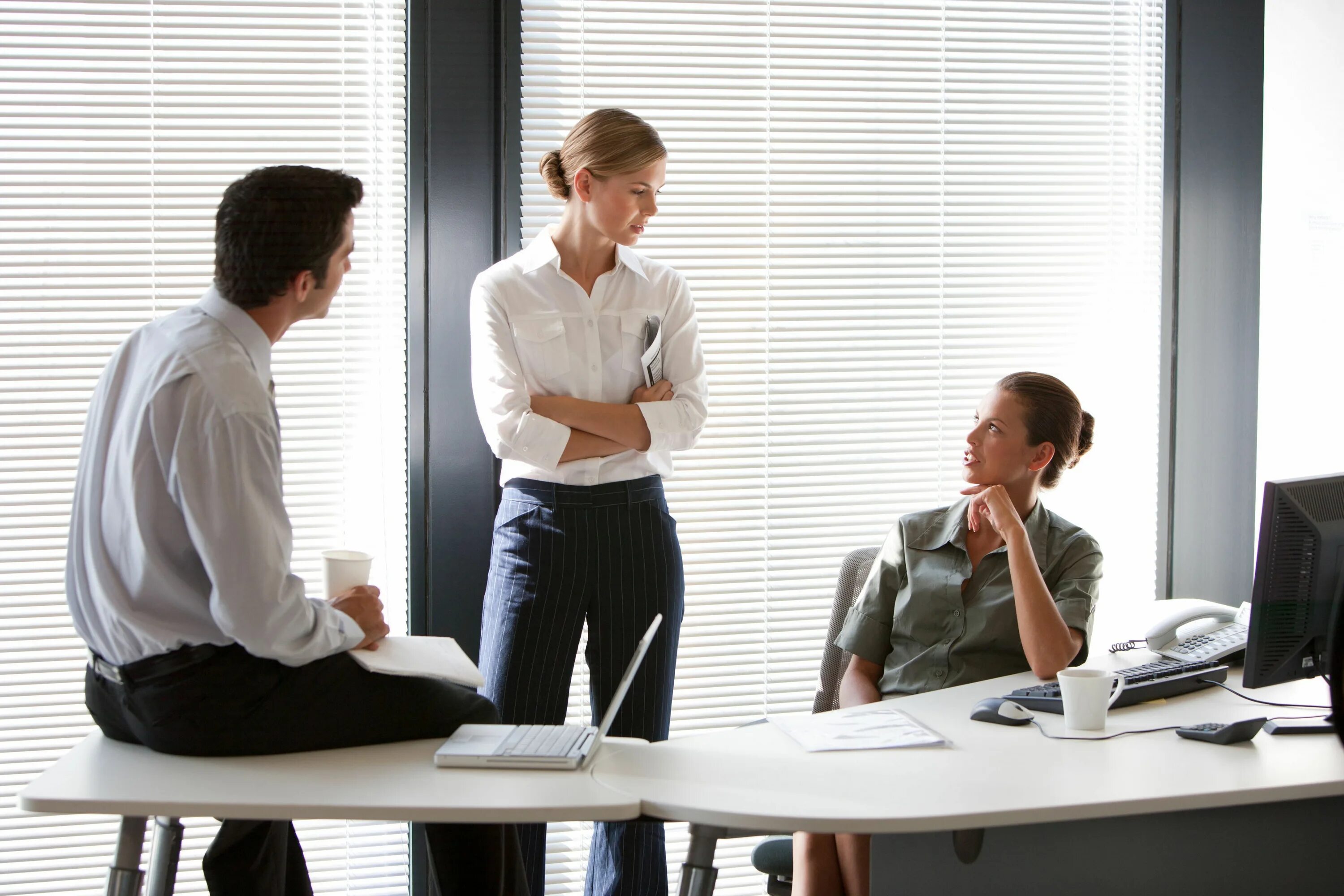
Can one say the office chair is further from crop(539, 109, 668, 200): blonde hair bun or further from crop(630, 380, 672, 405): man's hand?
crop(539, 109, 668, 200): blonde hair bun

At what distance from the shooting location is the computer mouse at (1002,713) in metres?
1.78

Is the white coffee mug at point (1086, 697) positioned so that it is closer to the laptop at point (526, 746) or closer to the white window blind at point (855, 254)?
the laptop at point (526, 746)

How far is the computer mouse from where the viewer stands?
1779 mm

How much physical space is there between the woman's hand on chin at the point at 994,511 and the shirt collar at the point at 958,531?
2 centimetres

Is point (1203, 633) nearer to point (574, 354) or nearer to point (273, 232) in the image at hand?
point (574, 354)

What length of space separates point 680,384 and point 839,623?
2.18 feet

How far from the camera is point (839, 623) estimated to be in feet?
7.75

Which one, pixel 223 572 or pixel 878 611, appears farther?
pixel 878 611

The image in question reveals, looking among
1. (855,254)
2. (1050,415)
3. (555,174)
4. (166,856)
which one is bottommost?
(166,856)

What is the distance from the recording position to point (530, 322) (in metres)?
2.46

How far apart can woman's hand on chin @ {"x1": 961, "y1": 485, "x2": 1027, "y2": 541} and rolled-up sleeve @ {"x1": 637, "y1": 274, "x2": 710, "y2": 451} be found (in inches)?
25.1

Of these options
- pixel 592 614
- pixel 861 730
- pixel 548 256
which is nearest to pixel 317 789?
pixel 861 730

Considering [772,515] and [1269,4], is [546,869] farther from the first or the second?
[1269,4]

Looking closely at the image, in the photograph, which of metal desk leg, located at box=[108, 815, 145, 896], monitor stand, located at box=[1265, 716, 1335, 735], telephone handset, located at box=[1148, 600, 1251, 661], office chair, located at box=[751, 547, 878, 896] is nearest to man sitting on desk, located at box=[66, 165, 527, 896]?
metal desk leg, located at box=[108, 815, 145, 896]
